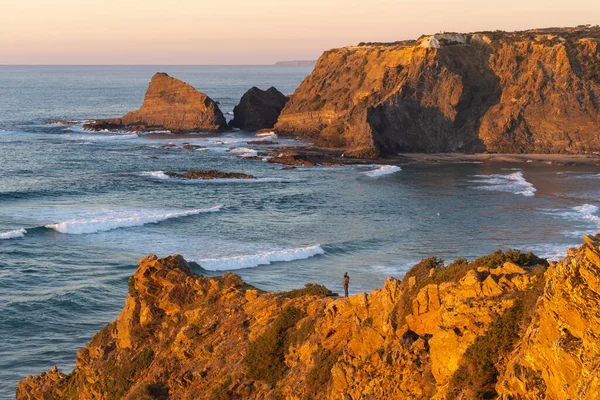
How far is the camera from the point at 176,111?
103 metres

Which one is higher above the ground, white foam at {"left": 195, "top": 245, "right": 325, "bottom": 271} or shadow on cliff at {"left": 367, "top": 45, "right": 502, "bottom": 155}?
shadow on cliff at {"left": 367, "top": 45, "right": 502, "bottom": 155}

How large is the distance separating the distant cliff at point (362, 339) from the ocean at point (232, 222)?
21.3 feet

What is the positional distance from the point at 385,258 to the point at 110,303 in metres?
13.5

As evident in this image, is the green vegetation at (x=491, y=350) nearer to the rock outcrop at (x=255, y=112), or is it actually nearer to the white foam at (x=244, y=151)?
the white foam at (x=244, y=151)

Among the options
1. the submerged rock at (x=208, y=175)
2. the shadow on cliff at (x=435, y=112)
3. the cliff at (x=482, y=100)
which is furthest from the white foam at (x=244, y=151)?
the submerged rock at (x=208, y=175)

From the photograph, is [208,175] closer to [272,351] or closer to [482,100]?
[482,100]

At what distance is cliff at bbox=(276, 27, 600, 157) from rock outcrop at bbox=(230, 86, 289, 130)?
18463 mm

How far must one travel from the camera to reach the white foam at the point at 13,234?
4397cm

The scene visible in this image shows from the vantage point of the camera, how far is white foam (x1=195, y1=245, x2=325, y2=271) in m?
38.2

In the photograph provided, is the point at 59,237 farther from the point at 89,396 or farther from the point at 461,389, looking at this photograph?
the point at 461,389

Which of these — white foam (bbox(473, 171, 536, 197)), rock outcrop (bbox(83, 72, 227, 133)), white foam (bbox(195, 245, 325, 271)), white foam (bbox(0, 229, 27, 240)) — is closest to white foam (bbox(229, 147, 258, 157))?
rock outcrop (bbox(83, 72, 227, 133))

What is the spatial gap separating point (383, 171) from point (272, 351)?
182 ft

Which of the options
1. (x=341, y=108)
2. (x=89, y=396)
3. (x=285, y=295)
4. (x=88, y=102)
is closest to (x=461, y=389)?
(x=285, y=295)

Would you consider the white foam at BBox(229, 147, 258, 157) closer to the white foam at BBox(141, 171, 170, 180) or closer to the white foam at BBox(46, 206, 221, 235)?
the white foam at BBox(141, 171, 170, 180)
